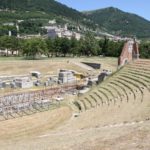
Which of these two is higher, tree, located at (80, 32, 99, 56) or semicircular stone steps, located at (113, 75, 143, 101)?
tree, located at (80, 32, 99, 56)

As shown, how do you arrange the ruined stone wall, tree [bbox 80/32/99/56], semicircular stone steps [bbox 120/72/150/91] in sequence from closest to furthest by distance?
semicircular stone steps [bbox 120/72/150/91], the ruined stone wall, tree [bbox 80/32/99/56]

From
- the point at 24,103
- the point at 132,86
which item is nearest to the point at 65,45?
the point at 24,103

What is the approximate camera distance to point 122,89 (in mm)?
37562

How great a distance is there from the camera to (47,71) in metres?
72.1

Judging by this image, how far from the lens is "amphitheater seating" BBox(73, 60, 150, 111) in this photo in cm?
3422

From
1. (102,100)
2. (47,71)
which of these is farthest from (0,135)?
(47,71)

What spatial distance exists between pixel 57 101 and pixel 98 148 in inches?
993

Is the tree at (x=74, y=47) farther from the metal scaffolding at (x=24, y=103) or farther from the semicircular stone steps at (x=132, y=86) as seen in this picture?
the semicircular stone steps at (x=132, y=86)

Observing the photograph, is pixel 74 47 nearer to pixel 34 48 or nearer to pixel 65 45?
pixel 65 45

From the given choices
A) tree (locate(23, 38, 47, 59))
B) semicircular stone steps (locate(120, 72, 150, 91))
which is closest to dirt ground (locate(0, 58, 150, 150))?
semicircular stone steps (locate(120, 72, 150, 91))

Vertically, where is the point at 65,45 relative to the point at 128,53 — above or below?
above

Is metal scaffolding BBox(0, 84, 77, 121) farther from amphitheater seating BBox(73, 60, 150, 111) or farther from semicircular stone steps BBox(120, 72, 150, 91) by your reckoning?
semicircular stone steps BBox(120, 72, 150, 91)

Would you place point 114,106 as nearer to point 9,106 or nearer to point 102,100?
point 102,100

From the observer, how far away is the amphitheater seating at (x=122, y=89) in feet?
112
